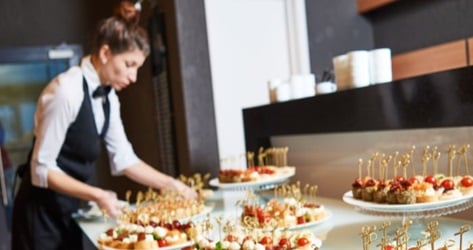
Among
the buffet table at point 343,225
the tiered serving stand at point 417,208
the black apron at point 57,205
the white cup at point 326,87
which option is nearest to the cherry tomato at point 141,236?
the buffet table at point 343,225

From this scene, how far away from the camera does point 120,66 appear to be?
2.22 meters

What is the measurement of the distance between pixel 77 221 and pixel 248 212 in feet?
3.02

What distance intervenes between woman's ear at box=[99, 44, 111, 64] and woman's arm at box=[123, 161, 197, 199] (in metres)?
0.63

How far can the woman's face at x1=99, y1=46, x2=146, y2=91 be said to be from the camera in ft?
7.27

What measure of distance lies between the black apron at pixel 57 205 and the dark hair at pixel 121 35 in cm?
20

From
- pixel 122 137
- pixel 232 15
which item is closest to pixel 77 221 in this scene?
pixel 122 137

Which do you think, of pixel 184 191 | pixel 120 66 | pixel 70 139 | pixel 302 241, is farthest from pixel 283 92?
pixel 302 241

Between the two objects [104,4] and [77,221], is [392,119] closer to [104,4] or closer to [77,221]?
[77,221]

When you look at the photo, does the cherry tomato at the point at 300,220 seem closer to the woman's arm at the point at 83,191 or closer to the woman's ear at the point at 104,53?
the woman's arm at the point at 83,191

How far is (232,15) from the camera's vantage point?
10.6ft

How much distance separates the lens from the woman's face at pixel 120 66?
7.27ft

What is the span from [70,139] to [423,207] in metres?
1.47

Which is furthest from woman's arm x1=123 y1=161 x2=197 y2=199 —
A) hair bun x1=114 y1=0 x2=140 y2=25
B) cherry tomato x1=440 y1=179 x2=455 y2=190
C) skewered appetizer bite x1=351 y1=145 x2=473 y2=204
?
cherry tomato x1=440 y1=179 x2=455 y2=190

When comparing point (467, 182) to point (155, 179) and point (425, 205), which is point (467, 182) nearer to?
point (425, 205)
